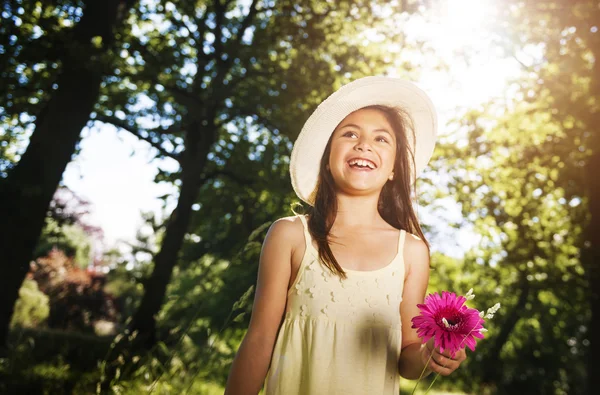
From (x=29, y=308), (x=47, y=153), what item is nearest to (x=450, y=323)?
(x=47, y=153)

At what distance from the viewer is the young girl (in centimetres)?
200

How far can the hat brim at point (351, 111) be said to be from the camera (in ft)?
7.91

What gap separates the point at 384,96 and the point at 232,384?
4.81 ft

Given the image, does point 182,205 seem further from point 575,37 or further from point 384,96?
point 384,96

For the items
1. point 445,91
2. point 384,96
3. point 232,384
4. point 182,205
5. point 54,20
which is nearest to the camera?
point 232,384

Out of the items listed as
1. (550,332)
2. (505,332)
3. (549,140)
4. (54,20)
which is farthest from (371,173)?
(550,332)

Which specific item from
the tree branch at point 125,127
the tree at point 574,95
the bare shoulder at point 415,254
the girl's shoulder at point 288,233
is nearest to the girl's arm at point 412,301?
the bare shoulder at point 415,254

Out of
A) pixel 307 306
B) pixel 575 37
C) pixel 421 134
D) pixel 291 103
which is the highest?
pixel 575 37

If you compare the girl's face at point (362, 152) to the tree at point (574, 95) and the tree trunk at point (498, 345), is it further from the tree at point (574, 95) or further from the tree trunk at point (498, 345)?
the tree trunk at point (498, 345)

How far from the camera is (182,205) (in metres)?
10.7

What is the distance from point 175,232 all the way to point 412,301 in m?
8.97

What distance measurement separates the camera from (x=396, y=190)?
2.58 metres

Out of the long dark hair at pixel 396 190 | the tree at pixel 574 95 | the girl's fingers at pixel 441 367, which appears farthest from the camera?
the tree at pixel 574 95

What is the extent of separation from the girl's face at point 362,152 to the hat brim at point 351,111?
56 mm
